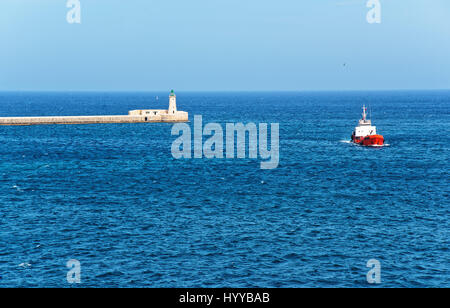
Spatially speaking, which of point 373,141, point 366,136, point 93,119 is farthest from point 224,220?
point 93,119

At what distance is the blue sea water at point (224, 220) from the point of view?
37.2 metres

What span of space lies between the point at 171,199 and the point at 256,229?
606 inches

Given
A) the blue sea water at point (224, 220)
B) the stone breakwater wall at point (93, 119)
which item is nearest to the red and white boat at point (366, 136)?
→ the blue sea water at point (224, 220)

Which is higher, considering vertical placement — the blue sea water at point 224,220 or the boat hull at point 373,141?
the boat hull at point 373,141

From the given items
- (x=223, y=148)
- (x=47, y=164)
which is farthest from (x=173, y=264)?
(x=223, y=148)

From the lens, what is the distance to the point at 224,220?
5022cm

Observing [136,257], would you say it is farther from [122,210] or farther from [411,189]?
[411,189]

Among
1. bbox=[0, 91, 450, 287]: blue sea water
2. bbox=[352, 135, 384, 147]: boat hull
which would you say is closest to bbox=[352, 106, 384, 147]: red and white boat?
bbox=[352, 135, 384, 147]: boat hull

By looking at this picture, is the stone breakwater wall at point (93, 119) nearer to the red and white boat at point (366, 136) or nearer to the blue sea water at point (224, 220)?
the blue sea water at point (224, 220)

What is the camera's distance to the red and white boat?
10944 centimetres

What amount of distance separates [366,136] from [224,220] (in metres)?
67.9

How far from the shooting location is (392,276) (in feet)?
120

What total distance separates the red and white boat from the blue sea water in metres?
13.1

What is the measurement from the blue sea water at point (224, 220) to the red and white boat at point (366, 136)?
1310cm
